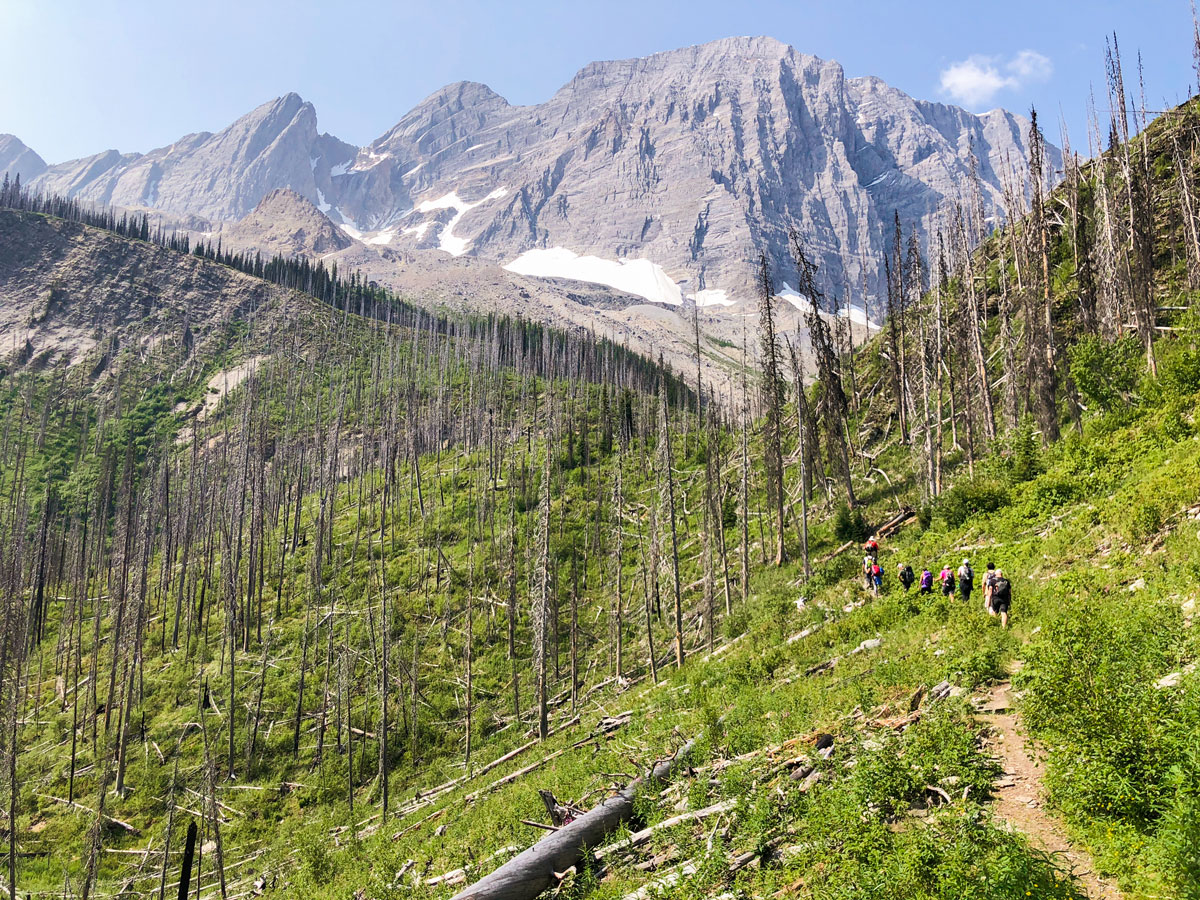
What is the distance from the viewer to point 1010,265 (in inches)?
1855

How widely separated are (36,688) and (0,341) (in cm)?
9871

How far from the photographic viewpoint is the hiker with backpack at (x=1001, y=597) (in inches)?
561

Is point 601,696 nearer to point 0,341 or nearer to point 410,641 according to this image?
point 410,641

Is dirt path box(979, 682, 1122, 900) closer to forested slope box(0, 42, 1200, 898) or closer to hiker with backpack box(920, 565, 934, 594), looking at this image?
forested slope box(0, 42, 1200, 898)

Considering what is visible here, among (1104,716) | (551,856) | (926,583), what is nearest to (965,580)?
(926,583)

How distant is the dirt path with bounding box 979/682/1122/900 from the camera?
6.80 m

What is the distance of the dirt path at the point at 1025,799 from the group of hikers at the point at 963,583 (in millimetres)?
3506

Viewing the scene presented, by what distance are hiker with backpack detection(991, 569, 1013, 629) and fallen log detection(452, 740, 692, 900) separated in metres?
8.65

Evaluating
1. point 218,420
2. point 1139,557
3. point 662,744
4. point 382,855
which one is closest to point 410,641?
point 382,855

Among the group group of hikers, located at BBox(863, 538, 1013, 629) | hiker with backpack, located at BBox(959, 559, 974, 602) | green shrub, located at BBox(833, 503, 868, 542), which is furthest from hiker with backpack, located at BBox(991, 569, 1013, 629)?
green shrub, located at BBox(833, 503, 868, 542)

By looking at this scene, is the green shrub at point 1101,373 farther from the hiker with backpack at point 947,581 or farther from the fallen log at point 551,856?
the fallen log at point 551,856

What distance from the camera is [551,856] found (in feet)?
37.9

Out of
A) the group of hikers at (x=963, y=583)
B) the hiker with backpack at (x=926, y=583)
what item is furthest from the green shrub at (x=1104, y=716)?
the hiker with backpack at (x=926, y=583)

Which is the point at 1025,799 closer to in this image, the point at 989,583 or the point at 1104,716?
the point at 1104,716
